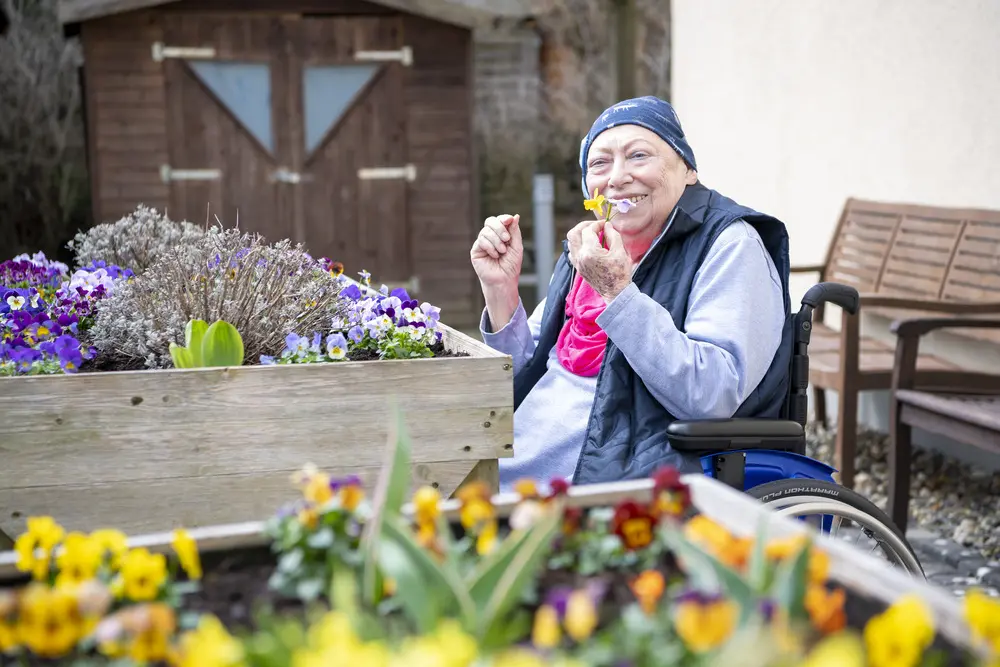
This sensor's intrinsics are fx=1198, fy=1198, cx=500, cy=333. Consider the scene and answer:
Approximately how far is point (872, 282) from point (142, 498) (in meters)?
4.16

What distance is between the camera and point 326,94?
1042 centimetres

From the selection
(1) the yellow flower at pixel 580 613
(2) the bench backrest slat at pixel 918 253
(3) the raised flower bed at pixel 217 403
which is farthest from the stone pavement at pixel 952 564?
(1) the yellow flower at pixel 580 613

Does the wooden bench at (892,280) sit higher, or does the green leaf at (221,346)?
the green leaf at (221,346)

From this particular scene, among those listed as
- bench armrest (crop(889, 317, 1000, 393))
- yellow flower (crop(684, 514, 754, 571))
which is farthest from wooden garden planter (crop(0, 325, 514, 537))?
bench armrest (crop(889, 317, 1000, 393))

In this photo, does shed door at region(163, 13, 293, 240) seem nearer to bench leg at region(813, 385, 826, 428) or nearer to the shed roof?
the shed roof

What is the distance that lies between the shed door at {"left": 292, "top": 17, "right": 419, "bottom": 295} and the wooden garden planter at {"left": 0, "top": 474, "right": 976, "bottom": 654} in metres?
8.95

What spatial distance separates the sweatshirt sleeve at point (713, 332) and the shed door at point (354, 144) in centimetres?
804

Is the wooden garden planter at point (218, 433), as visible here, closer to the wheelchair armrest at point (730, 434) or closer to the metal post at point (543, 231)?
the wheelchair armrest at point (730, 434)

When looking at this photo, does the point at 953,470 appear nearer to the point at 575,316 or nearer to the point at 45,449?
the point at 575,316

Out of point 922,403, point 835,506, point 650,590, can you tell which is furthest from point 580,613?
point 922,403

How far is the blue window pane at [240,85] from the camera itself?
10.2 metres

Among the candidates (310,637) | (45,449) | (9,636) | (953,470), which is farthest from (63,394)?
(953,470)

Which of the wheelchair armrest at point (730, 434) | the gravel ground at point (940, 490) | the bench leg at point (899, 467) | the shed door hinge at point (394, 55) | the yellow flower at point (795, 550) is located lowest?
the gravel ground at point (940, 490)

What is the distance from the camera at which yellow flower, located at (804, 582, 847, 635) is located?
3.42 ft
